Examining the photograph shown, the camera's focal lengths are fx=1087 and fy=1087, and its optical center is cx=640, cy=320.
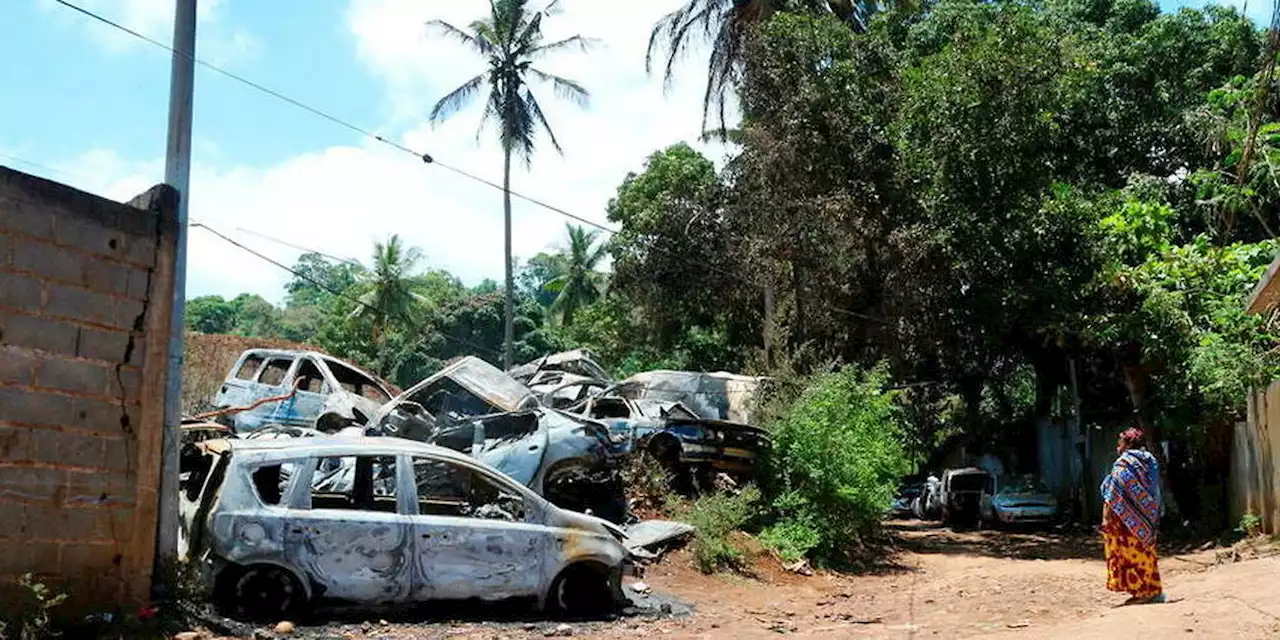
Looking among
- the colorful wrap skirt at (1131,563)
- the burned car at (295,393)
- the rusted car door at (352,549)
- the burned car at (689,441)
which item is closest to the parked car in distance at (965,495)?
the burned car at (689,441)

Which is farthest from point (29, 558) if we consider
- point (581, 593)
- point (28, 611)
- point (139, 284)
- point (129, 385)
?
point (581, 593)

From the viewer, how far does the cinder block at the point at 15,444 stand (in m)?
6.71

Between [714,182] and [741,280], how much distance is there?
11.8 feet

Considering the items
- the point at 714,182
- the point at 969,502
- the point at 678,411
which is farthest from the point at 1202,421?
the point at 714,182

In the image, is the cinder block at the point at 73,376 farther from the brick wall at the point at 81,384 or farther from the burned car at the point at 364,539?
the burned car at the point at 364,539

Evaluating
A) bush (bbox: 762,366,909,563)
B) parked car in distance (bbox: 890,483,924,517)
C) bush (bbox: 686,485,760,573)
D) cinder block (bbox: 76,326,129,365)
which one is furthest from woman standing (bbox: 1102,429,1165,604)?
parked car in distance (bbox: 890,483,924,517)

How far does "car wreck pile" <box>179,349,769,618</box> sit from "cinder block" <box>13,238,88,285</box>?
1957 mm

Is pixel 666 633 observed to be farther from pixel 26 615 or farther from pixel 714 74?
pixel 714 74

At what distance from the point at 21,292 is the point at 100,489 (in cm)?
140

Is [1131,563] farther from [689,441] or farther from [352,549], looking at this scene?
[689,441]

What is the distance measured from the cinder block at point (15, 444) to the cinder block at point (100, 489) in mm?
338

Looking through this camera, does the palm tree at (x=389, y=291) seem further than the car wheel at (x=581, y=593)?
Yes

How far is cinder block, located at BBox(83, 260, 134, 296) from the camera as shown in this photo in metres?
7.36

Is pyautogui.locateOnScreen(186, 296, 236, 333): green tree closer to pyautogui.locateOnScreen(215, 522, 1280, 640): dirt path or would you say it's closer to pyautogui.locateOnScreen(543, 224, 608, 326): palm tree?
pyautogui.locateOnScreen(543, 224, 608, 326): palm tree
